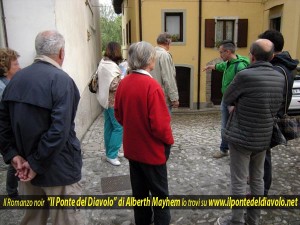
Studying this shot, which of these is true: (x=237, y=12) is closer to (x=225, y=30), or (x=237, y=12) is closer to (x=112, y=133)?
(x=225, y=30)

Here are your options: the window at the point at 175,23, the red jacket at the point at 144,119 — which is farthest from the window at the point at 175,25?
the red jacket at the point at 144,119

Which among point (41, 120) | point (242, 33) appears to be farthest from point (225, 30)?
point (41, 120)

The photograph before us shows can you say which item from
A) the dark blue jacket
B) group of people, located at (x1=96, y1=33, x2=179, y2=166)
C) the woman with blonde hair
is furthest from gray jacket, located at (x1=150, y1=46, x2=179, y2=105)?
the dark blue jacket

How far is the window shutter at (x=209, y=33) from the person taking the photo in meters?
13.7

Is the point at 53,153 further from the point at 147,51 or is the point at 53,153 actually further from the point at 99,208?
the point at 99,208

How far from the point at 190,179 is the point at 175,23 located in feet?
36.5

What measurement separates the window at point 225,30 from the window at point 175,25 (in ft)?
3.96

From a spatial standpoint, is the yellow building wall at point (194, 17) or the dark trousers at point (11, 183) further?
the yellow building wall at point (194, 17)

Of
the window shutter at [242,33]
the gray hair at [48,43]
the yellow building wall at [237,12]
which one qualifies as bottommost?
the gray hair at [48,43]

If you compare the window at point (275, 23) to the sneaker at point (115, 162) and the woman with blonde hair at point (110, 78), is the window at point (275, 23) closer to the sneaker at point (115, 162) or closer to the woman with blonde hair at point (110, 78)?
the woman with blonde hair at point (110, 78)

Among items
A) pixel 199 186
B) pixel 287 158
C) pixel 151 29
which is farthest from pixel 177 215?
pixel 151 29

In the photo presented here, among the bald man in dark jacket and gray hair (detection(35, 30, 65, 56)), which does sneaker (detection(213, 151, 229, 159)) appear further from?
gray hair (detection(35, 30, 65, 56))

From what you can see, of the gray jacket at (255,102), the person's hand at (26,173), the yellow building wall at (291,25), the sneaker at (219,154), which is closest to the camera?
the person's hand at (26,173)

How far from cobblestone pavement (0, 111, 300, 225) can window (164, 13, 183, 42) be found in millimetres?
9010
